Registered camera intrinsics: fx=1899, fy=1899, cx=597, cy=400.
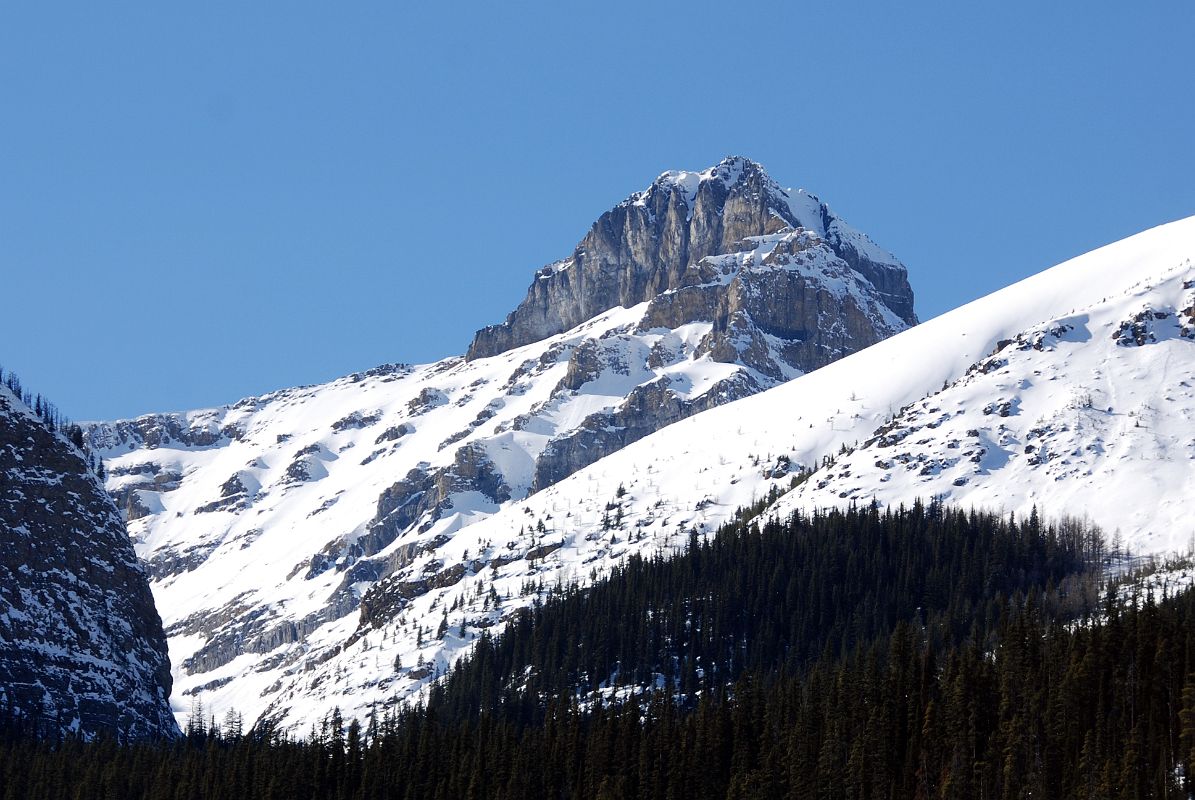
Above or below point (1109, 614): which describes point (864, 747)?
below

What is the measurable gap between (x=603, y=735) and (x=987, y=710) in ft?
126

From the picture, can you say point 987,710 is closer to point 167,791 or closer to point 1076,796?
point 1076,796

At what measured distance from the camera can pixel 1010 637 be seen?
183 m

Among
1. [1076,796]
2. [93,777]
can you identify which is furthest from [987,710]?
[93,777]

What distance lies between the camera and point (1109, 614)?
18538 cm

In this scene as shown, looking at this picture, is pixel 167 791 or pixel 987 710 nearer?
pixel 987 710

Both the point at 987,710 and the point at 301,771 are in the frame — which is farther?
the point at 301,771

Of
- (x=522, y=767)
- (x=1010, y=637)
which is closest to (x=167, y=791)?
(x=522, y=767)

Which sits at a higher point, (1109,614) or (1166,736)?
(1109,614)

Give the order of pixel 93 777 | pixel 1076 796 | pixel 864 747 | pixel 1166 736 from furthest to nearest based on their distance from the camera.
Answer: pixel 93 777 → pixel 864 747 → pixel 1166 736 → pixel 1076 796

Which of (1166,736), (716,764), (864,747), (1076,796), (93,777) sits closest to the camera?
(1076,796)

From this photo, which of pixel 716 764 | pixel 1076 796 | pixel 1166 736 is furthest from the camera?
pixel 716 764

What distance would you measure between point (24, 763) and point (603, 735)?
2453 inches

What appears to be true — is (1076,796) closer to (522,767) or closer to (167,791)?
(522,767)
